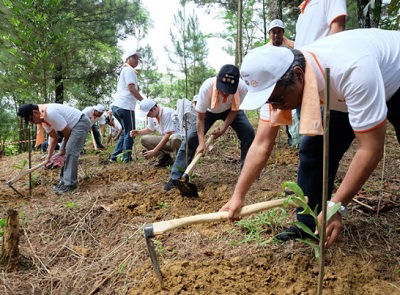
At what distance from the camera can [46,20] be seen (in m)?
7.20

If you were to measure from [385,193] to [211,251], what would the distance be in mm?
1589

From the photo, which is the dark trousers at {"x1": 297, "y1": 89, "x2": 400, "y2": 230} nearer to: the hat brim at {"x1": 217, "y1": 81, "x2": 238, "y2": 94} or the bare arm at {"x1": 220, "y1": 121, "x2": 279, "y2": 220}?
the bare arm at {"x1": 220, "y1": 121, "x2": 279, "y2": 220}

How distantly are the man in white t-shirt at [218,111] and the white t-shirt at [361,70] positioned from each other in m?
1.68

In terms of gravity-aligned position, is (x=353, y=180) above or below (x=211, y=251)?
above

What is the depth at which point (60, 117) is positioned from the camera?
167 inches

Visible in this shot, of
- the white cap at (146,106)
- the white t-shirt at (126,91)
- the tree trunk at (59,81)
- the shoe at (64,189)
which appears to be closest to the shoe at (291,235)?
the white cap at (146,106)

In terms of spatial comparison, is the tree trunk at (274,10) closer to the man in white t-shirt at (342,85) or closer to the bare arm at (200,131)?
the bare arm at (200,131)

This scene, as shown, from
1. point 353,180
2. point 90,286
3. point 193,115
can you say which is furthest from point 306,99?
point 193,115

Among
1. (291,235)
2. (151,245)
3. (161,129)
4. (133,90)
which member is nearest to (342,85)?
(291,235)

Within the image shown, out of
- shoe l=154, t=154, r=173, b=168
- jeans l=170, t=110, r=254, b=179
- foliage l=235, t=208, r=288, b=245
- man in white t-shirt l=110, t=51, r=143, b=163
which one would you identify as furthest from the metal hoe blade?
man in white t-shirt l=110, t=51, r=143, b=163

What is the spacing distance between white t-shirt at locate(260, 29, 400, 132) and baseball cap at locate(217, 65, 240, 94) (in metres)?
1.65

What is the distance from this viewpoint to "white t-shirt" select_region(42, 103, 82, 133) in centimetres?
417

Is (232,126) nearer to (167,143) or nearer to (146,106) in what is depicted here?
(146,106)

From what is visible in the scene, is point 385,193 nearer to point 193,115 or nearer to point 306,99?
point 306,99
